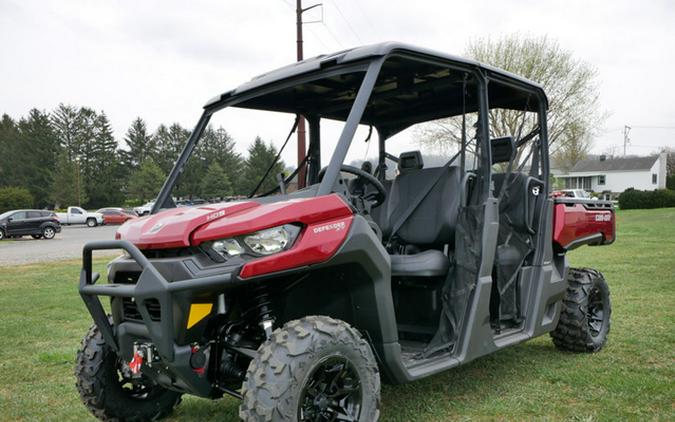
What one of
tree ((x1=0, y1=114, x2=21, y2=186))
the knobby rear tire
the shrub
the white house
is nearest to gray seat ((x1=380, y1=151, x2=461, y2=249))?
the knobby rear tire

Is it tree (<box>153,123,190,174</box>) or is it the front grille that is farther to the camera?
tree (<box>153,123,190,174</box>)

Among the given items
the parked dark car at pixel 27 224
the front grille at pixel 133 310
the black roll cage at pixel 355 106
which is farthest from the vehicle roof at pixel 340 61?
the parked dark car at pixel 27 224

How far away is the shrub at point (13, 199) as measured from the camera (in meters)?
48.0

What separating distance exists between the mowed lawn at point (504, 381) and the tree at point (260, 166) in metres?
1.65

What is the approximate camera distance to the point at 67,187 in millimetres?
57625

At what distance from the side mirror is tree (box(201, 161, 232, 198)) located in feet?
6.84

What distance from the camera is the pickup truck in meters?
39.6

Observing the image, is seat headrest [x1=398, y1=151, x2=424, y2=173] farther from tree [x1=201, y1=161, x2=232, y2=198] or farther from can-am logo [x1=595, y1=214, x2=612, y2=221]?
can-am logo [x1=595, y1=214, x2=612, y2=221]

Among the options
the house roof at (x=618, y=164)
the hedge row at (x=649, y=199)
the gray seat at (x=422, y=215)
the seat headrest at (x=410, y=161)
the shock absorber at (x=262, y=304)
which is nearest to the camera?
the shock absorber at (x=262, y=304)

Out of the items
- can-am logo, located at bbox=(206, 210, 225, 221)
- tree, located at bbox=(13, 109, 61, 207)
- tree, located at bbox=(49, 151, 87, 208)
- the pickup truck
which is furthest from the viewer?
tree, located at bbox=(13, 109, 61, 207)

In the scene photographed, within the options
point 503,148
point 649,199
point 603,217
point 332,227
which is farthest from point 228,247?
point 649,199

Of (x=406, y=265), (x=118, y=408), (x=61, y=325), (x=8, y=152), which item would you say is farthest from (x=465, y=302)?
(x=8, y=152)

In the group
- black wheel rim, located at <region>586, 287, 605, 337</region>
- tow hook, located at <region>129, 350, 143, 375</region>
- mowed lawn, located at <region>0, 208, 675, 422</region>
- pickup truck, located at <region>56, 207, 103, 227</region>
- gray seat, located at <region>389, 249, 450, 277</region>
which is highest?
gray seat, located at <region>389, 249, 450, 277</region>

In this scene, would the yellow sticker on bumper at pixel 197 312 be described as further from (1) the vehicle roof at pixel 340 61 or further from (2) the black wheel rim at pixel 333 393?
(1) the vehicle roof at pixel 340 61
